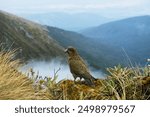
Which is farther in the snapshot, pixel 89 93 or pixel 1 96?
pixel 89 93

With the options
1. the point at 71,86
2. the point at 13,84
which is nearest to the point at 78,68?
the point at 71,86

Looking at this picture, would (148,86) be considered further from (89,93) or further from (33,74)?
(33,74)

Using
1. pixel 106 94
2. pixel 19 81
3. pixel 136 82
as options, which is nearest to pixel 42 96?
pixel 19 81

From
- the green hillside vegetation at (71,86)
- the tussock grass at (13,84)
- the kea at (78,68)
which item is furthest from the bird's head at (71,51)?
the tussock grass at (13,84)

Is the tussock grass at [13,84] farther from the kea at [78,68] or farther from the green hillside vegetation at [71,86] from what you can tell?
the kea at [78,68]

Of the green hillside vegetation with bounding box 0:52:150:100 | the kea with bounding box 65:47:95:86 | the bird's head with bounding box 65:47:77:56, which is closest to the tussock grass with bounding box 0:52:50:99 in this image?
the green hillside vegetation with bounding box 0:52:150:100

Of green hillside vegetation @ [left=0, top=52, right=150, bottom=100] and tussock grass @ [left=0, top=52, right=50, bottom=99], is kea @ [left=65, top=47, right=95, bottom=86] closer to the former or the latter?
green hillside vegetation @ [left=0, top=52, right=150, bottom=100]

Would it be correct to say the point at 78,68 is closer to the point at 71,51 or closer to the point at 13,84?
the point at 71,51
